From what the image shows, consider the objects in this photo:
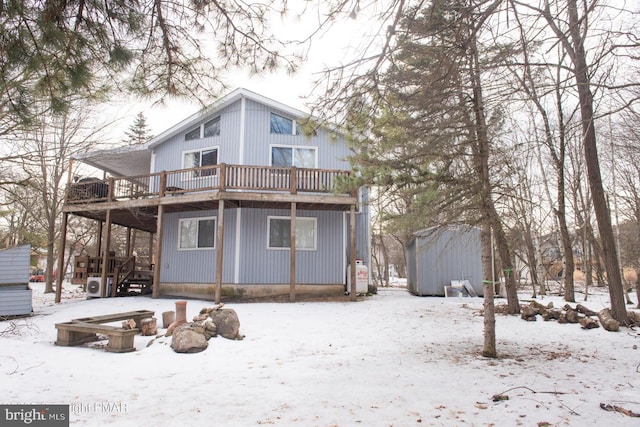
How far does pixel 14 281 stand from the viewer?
9.98m

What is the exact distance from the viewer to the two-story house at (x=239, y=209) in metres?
12.8

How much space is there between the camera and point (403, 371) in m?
5.14

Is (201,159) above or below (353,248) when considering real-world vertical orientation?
above

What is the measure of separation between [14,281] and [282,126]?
914cm

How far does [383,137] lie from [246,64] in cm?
230

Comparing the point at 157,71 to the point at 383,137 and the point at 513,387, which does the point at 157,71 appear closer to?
the point at 383,137

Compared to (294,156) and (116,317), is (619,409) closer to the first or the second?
(116,317)

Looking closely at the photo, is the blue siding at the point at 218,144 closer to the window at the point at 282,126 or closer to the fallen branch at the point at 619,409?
the window at the point at 282,126

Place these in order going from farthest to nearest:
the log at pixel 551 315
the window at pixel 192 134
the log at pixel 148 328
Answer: the window at pixel 192 134 < the log at pixel 551 315 < the log at pixel 148 328

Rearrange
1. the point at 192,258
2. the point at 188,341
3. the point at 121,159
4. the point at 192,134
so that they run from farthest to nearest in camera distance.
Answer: the point at 121,159
the point at 192,134
the point at 192,258
the point at 188,341

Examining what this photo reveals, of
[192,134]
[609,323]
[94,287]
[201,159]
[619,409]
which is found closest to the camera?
[619,409]

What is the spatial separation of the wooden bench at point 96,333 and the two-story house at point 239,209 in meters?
5.63

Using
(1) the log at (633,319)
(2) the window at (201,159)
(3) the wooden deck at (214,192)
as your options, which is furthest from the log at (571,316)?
(2) the window at (201,159)

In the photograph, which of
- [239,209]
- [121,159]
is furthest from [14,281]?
[121,159]
